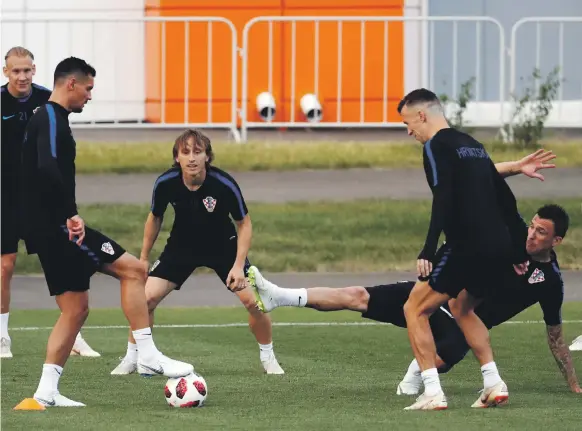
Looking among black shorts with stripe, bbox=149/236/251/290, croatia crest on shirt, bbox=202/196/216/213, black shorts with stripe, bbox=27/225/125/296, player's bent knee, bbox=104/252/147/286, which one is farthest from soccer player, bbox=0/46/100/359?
black shorts with stripe, bbox=27/225/125/296

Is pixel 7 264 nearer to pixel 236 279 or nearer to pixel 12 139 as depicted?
pixel 12 139

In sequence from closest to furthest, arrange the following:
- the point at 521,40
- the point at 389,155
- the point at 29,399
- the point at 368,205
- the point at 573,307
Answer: the point at 29,399 → the point at 573,307 → the point at 368,205 → the point at 389,155 → the point at 521,40

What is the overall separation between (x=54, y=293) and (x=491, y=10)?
47.2 feet

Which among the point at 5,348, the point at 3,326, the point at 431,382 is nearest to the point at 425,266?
the point at 431,382

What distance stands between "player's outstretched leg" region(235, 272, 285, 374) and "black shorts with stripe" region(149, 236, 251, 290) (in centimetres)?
19

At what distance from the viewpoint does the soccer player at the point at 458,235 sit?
360 inches

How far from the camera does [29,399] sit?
9.33m

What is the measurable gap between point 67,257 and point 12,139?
294cm

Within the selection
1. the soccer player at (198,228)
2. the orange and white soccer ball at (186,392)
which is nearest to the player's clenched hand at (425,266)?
the orange and white soccer ball at (186,392)

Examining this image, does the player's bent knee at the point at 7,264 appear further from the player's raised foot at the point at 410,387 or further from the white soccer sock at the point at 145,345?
the player's raised foot at the point at 410,387

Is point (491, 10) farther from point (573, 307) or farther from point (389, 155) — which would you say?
point (573, 307)

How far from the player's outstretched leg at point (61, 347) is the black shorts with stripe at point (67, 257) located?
0.22 ft

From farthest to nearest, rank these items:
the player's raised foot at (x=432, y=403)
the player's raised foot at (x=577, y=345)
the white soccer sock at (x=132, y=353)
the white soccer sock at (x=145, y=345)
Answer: the player's raised foot at (x=577, y=345) < the white soccer sock at (x=132, y=353) < the white soccer sock at (x=145, y=345) < the player's raised foot at (x=432, y=403)

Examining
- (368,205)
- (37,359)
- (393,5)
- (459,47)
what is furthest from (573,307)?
(393,5)
